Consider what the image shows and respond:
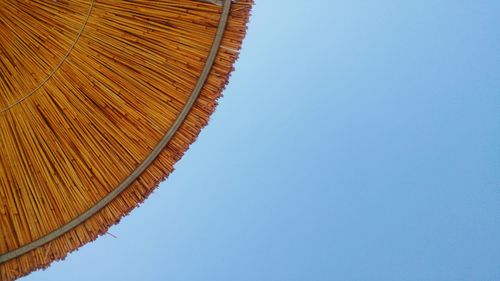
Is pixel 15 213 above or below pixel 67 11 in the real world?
below

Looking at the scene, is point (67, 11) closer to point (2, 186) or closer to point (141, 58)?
point (141, 58)

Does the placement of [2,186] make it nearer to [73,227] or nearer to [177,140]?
[73,227]

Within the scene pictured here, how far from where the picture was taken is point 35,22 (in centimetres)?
77

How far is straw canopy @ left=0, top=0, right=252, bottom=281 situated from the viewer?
730mm

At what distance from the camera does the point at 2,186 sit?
2.54ft

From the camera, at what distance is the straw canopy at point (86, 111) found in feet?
2.40

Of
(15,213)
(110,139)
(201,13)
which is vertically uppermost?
(201,13)

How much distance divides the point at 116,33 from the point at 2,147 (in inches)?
9.3

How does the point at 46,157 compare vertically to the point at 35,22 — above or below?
below

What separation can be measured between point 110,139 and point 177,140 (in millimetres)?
97

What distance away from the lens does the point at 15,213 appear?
77 centimetres

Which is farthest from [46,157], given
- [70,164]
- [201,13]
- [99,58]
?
[201,13]

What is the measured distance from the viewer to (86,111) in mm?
759

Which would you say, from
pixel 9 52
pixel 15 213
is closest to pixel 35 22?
pixel 9 52
